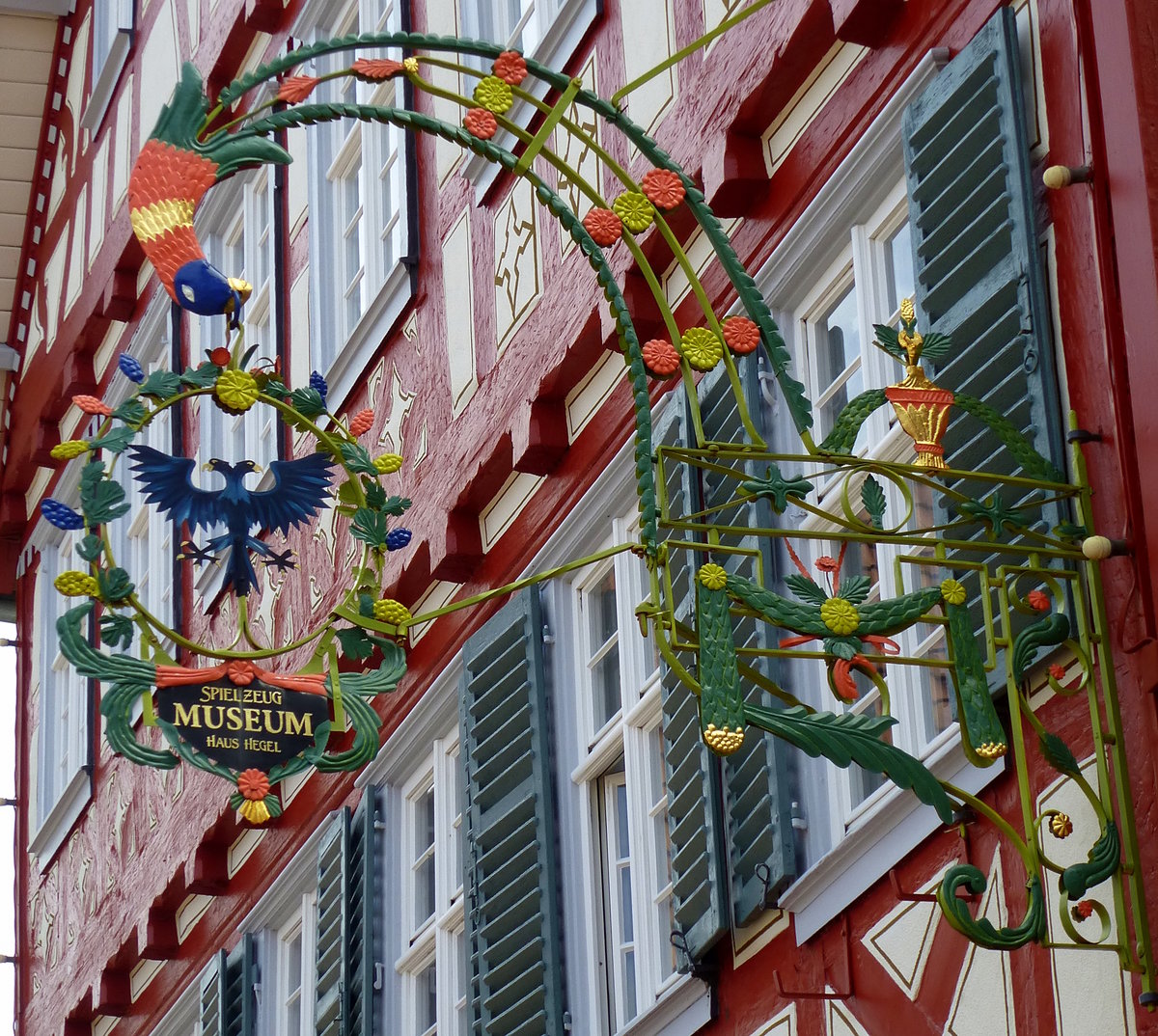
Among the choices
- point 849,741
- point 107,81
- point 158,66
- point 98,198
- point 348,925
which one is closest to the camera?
point 849,741

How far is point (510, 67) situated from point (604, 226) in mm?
398

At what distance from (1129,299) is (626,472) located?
117 inches

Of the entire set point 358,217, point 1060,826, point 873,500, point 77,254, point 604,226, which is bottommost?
point 1060,826

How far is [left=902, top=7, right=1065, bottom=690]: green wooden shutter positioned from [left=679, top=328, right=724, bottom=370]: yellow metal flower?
30.6 inches

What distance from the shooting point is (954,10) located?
23.5 ft

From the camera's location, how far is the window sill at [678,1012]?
7809mm

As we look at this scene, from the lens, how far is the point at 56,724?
17656 millimetres

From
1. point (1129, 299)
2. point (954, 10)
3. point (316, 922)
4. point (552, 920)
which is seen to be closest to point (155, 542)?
point (316, 922)

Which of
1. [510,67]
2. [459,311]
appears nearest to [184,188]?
[510,67]

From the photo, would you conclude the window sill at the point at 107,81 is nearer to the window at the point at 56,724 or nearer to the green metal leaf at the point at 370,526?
the window at the point at 56,724

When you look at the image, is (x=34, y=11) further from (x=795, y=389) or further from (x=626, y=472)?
(x=795, y=389)

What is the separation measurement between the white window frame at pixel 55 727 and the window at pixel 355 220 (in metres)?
4.70

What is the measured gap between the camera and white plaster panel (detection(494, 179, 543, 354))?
32.2 ft

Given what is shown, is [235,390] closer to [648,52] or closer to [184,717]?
[184,717]
